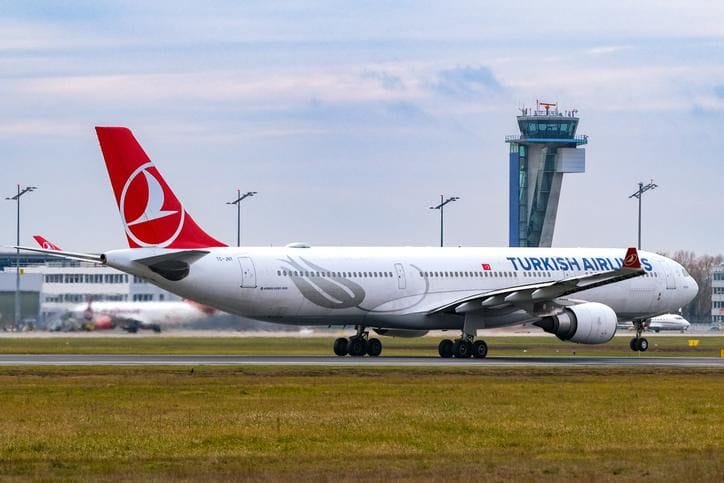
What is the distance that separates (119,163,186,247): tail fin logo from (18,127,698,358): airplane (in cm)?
3

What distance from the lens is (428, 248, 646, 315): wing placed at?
51.8 m

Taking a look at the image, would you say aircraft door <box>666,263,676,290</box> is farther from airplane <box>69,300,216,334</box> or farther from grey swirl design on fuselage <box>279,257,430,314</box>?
airplane <box>69,300,216,334</box>

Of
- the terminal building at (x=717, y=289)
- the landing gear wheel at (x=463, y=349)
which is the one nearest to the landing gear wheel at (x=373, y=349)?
the landing gear wheel at (x=463, y=349)

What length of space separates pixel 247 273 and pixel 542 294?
34.3 feet

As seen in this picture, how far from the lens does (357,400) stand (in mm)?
33281

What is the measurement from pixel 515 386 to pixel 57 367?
1424cm

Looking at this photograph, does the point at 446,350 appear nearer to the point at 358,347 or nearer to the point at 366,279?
the point at 358,347

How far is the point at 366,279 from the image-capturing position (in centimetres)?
5459

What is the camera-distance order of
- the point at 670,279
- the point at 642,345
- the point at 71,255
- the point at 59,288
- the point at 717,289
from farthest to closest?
the point at 717,289 → the point at 59,288 → the point at 642,345 → the point at 670,279 → the point at 71,255

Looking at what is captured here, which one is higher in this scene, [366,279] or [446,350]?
[366,279]

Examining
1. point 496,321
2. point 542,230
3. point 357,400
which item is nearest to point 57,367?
point 357,400

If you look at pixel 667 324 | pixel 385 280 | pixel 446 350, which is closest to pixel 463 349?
pixel 446 350

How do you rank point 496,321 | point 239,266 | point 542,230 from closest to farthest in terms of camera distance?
point 239,266 < point 496,321 < point 542,230

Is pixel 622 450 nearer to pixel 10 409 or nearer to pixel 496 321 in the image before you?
pixel 10 409
